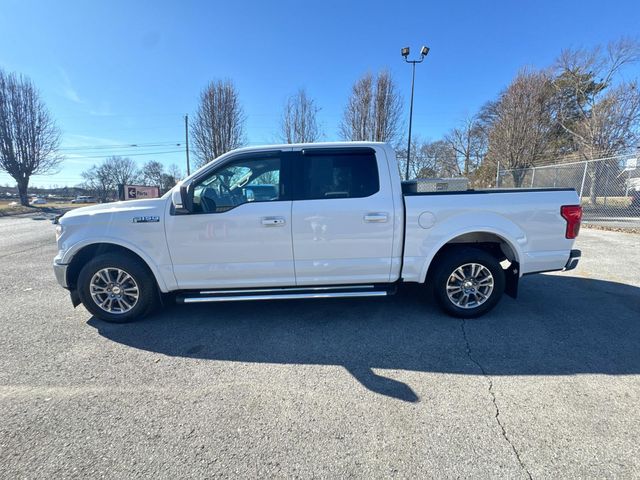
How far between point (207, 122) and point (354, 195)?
75.5 ft

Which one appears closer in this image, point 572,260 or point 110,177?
point 572,260

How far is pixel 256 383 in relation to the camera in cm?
249

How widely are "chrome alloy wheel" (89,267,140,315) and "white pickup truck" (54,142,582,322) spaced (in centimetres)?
1

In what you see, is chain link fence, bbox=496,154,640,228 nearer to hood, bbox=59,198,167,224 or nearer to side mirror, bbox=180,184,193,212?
side mirror, bbox=180,184,193,212

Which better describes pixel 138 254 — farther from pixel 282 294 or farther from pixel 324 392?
pixel 324 392

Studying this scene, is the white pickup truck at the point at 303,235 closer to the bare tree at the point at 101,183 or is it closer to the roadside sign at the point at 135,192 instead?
the roadside sign at the point at 135,192

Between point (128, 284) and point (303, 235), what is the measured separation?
222 centimetres

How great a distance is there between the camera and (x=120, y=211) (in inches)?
133

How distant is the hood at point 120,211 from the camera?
3.34 meters

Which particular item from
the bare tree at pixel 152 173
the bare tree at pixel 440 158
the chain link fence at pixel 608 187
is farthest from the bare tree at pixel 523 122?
the bare tree at pixel 152 173

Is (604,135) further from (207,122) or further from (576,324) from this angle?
(207,122)

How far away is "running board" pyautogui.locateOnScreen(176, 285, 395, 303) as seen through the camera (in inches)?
133

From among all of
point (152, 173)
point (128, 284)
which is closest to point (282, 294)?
point (128, 284)

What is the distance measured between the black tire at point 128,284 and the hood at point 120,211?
18.1 inches
